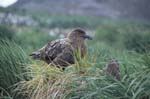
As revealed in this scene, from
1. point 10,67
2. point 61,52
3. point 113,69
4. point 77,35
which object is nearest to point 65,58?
point 61,52

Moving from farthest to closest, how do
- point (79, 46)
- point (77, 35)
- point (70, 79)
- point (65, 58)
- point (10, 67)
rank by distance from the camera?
point (77, 35) → point (79, 46) → point (65, 58) → point (10, 67) → point (70, 79)

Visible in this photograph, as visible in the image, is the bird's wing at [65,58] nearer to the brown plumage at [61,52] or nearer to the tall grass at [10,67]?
the brown plumage at [61,52]

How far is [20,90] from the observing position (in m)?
5.39

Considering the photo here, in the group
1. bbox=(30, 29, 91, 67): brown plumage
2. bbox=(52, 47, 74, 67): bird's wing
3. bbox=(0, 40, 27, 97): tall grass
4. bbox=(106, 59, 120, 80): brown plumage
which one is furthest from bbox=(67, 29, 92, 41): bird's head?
bbox=(106, 59, 120, 80): brown plumage

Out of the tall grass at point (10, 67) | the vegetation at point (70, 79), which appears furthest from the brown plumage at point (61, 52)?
the tall grass at point (10, 67)

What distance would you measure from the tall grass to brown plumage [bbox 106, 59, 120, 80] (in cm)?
112

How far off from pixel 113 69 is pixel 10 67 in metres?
1.33

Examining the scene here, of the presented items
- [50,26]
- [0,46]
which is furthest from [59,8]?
[0,46]

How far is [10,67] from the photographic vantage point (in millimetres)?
5633

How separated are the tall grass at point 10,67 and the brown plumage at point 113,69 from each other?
1.12m

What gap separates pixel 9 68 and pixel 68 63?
29.8 inches

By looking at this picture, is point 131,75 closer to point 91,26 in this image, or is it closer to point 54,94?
point 54,94

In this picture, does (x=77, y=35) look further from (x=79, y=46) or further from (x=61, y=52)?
(x=61, y=52)

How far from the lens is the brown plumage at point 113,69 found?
5.18 metres
